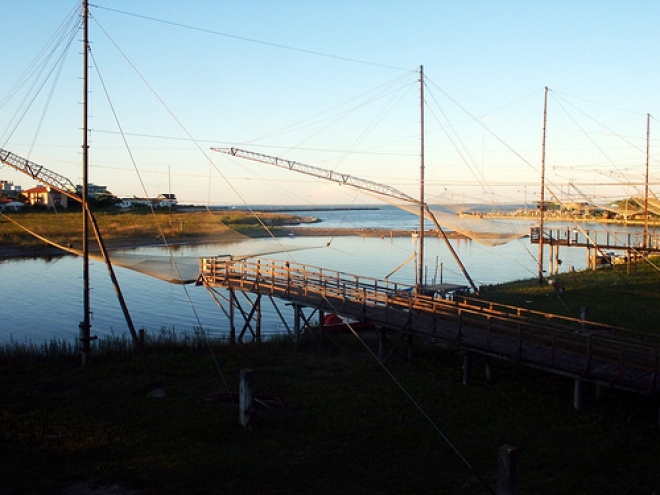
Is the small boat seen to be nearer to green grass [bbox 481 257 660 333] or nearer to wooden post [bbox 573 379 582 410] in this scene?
green grass [bbox 481 257 660 333]

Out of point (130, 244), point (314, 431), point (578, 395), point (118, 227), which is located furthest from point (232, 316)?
point (118, 227)

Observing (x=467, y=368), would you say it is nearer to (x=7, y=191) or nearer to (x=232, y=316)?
(x=232, y=316)

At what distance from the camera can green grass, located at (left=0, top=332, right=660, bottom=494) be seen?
1038cm

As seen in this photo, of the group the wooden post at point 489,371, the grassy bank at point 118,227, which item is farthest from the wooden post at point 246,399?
the grassy bank at point 118,227

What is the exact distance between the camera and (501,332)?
60.2 ft

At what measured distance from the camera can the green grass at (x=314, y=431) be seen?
10383 mm

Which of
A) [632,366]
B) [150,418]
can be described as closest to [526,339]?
[632,366]

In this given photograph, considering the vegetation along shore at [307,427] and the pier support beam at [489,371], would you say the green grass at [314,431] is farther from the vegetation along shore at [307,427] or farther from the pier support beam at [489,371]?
the pier support beam at [489,371]

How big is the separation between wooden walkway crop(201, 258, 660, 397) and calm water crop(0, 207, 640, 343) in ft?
12.1

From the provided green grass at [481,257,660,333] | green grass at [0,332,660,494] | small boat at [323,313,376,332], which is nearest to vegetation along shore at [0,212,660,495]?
green grass at [0,332,660,494]

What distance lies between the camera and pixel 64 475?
1050cm

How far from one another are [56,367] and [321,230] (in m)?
72.5

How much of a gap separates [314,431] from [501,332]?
25.6 feet

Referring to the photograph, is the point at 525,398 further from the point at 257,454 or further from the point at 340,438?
the point at 257,454
